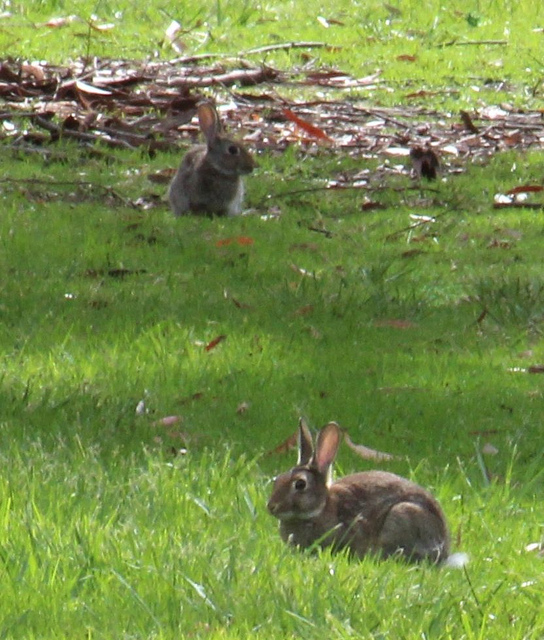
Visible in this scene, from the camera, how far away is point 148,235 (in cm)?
952

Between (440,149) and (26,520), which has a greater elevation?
(26,520)

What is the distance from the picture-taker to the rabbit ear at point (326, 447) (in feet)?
16.5

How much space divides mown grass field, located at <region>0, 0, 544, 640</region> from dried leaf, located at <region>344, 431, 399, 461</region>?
4cm

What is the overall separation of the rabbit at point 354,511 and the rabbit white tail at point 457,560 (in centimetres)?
3

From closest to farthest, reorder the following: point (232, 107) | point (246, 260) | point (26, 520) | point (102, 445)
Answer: point (26, 520)
point (102, 445)
point (246, 260)
point (232, 107)

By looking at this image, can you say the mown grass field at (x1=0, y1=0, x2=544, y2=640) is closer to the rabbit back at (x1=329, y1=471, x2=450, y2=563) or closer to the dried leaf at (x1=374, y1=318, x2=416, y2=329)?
the dried leaf at (x1=374, y1=318, x2=416, y2=329)

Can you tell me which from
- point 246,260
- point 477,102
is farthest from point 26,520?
point 477,102

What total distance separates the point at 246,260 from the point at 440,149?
4.64 metres

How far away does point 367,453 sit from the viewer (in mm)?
6152

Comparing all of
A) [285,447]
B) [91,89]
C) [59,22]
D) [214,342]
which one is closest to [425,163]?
[91,89]

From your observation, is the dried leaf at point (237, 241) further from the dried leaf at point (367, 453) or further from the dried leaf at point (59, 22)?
the dried leaf at point (59, 22)

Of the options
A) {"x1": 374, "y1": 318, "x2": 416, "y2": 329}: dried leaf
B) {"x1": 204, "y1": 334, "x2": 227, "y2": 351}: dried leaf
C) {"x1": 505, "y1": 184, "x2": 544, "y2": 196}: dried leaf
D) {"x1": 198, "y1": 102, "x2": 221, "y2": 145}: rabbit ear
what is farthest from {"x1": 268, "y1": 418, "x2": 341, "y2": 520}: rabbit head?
{"x1": 505, "y1": 184, "x2": 544, "y2": 196}: dried leaf

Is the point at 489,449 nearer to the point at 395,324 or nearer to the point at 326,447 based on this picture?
the point at 326,447

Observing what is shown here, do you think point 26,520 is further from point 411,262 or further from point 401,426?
point 411,262
